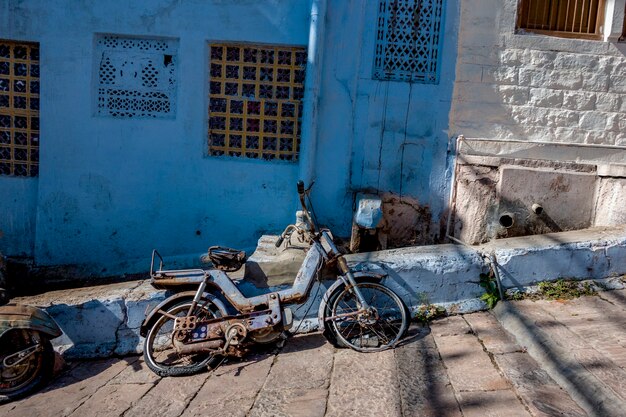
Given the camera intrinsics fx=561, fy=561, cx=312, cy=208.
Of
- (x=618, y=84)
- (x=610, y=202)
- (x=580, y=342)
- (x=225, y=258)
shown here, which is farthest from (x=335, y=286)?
(x=618, y=84)

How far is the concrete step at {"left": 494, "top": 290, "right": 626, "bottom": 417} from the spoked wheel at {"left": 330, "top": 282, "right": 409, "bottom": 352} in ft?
2.93

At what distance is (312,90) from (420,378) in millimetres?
3234

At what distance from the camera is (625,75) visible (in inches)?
236

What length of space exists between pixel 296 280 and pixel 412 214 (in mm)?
2056

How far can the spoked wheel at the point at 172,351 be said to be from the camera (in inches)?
170

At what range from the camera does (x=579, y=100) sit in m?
6.00

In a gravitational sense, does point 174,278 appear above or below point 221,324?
above

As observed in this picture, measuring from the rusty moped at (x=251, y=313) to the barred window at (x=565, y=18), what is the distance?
3.40m

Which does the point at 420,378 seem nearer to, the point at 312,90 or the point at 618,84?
the point at 312,90

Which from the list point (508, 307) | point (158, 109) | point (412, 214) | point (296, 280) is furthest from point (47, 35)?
point (508, 307)

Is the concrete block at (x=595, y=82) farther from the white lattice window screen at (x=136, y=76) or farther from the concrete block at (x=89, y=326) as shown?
the concrete block at (x=89, y=326)

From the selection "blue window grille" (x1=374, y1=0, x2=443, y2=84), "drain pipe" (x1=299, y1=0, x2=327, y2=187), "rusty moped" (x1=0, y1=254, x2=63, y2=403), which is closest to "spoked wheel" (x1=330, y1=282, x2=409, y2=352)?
"drain pipe" (x1=299, y1=0, x2=327, y2=187)

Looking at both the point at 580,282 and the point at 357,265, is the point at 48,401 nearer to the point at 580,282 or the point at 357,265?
the point at 357,265

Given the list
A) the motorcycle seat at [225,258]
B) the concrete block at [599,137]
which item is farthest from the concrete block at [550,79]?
the motorcycle seat at [225,258]
